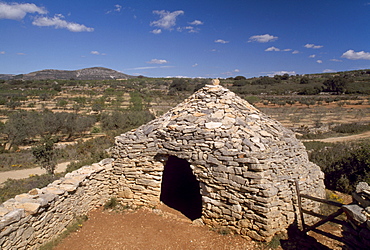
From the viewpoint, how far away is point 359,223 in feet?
14.3

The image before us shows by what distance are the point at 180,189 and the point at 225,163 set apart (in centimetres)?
384

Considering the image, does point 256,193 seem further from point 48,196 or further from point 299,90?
point 299,90

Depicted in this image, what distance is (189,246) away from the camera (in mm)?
5785

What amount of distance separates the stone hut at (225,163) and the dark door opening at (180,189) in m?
0.08

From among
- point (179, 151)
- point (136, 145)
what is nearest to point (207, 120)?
point (179, 151)

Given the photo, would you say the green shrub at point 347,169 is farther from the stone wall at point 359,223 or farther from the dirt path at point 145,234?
the dirt path at point 145,234

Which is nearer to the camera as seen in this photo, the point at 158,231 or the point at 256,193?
the point at 256,193

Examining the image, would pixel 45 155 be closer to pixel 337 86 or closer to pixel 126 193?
pixel 126 193

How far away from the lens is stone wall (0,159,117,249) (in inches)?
187

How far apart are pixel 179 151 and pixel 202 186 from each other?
113 centimetres

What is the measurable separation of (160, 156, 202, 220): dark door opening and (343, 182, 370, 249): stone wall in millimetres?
4087

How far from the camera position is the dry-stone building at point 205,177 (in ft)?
18.4

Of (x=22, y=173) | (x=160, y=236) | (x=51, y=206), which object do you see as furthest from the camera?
(x=22, y=173)

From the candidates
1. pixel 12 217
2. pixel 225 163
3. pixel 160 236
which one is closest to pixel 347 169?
pixel 225 163
